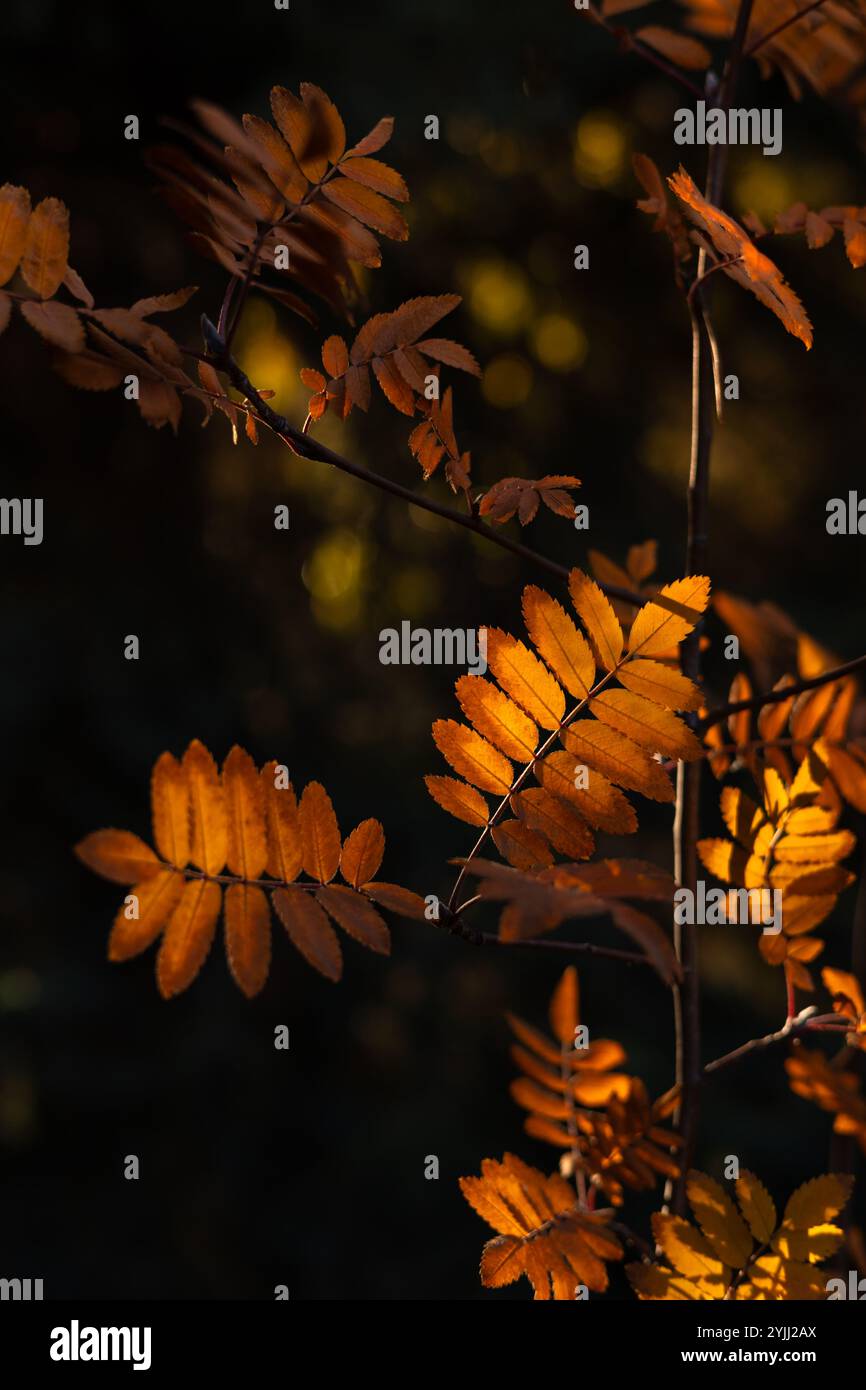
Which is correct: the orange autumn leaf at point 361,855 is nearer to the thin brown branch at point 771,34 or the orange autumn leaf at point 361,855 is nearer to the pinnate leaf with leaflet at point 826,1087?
the pinnate leaf with leaflet at point 826,1087

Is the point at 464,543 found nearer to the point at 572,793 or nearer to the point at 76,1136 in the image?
the point at 76,1136

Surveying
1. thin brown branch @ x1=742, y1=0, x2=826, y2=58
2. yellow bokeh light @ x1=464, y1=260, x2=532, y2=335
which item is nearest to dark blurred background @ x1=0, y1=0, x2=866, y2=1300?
yellow bokeh light @ x1=464, y1=260, x2=532, y2=335

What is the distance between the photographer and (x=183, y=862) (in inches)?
14.1

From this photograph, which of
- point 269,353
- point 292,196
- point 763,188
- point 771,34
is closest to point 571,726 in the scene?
point 292,196

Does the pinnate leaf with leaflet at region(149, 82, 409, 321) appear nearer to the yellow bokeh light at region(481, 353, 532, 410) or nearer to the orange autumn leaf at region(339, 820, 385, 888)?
the orange autumn leaf at region(339, 820, 385, 888)

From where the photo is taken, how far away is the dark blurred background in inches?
76.7

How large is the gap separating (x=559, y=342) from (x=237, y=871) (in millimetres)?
1972

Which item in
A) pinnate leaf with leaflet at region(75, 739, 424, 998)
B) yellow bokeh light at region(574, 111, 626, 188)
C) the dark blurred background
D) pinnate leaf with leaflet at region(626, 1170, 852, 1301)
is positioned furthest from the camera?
yellow bokeh light at region(574, 111, 626, 188)

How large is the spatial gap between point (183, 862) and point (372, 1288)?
6.11ft

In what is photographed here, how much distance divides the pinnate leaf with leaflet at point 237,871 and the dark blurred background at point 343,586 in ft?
4.72

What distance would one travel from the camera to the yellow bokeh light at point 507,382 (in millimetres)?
2119

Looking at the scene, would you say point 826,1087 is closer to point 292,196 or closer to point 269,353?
point 292,196

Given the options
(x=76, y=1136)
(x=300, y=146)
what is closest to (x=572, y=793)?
(x=300, y=146)

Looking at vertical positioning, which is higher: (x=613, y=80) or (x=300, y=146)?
(x=613, y=80)
